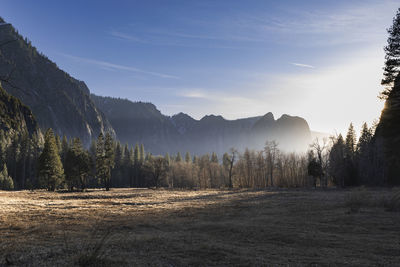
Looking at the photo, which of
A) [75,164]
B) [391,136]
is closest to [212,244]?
[391,136]

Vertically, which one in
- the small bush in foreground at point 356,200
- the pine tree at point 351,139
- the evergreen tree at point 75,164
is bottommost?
the small bush in foreground at point 356,200

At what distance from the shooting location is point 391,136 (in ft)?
107

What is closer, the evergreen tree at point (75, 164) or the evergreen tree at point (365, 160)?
the evergreen tree at point (75, 164)

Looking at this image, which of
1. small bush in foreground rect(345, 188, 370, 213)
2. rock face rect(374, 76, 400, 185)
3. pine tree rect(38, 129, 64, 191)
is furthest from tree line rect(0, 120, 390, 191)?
small bush in foreground rect(345, 188, 370, 213)

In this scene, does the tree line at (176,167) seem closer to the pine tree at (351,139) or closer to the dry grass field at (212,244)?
the pine tree at (351,139)

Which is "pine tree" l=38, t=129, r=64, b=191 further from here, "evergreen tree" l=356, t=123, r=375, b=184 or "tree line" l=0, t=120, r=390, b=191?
"evergreen tree" l=356, t=123, r=375, b=184

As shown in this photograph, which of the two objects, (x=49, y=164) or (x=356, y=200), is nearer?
(x=356, y=200)

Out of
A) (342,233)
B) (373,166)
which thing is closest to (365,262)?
(342,233)

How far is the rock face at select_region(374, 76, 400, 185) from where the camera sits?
25.8m

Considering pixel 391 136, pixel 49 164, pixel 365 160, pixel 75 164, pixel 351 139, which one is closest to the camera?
pixel 391 136

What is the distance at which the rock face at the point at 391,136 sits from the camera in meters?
25.8

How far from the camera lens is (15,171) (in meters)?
83.0

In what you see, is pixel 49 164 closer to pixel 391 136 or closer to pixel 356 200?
pixel 356 200

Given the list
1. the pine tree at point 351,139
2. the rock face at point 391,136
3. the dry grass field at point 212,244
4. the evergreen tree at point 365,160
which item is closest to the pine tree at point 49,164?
the dry grass field at point 212,244
